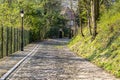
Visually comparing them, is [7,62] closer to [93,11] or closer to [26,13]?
[93,11]

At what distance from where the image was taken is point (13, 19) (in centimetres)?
5038

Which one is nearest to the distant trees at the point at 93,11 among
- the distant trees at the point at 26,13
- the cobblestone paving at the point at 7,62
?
the cobblestone paving at the point at 7,62

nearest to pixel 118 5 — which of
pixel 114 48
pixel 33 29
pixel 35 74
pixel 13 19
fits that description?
pixel 114 48

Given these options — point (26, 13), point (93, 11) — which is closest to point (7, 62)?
point (93, 11)

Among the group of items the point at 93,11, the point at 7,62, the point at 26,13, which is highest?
the point at 93,11

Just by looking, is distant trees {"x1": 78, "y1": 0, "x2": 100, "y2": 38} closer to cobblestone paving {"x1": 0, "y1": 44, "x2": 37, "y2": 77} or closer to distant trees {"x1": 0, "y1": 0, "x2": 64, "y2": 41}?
cobblestone paving {"x1": 0, "y1": 44, "x2": 37, "y2": 77}

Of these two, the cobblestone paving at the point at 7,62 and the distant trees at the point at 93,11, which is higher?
the distant trees at the point at 93,11

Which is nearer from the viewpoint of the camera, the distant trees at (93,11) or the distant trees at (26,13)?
the distant trees at (93,11)

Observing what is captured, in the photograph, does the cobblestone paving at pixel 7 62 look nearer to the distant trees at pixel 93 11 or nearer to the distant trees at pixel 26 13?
the distant trees at pixel 93 11

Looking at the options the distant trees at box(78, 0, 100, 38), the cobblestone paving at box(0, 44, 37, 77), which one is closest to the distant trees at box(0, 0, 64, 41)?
the distant trees at box(78, 0, 100, 38)

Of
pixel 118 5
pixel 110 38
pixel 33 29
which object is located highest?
pixel 118 5

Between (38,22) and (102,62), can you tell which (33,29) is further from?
(102,62)

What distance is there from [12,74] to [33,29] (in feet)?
156

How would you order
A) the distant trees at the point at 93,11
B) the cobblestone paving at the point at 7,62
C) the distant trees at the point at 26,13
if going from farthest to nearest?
1. the distant trees at the point at 26,13
2. the distant trees at the point at 93,11
3. the cobblestone paving at the point at 7,62
